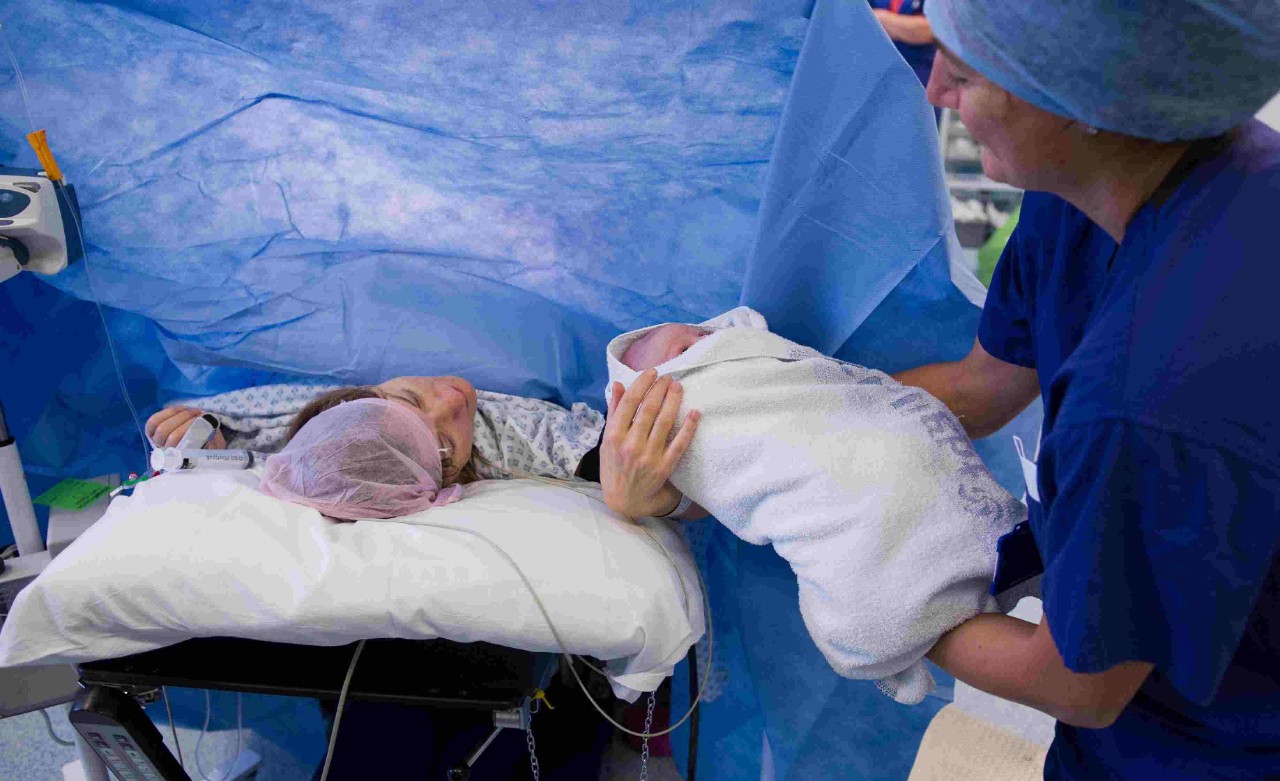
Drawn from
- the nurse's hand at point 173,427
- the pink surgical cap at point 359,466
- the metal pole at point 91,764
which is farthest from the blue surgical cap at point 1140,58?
the metal pole at point 91,764

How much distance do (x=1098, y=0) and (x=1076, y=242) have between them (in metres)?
0.28

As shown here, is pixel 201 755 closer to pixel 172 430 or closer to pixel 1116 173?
pixel 172 430

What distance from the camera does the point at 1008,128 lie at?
69cm

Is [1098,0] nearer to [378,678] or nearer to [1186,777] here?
[1186,777]

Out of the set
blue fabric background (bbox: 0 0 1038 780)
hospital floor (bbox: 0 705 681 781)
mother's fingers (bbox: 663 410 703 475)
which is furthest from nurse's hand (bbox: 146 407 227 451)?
mother's fingers (bbox: 663 410 703 475)

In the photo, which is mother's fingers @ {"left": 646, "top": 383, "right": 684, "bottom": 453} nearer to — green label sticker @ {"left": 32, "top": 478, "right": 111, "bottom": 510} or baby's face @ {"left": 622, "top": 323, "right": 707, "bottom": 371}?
baby's face @ {"left": 622, "top": 323, "right": 707, "bottom": 371}

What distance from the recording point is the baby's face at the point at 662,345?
1184mm

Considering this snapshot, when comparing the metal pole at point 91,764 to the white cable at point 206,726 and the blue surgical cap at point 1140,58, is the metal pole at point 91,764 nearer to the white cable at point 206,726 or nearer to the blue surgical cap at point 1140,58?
the white cable at point 206,726

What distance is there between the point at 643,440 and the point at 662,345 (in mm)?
220

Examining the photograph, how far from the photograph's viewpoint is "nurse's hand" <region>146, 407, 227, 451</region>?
131 centimetres

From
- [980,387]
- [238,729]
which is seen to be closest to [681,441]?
[980,387]

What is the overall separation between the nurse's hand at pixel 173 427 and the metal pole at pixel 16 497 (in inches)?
6.5

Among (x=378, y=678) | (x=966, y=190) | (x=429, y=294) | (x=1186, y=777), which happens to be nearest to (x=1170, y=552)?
(x=1186, y=777)

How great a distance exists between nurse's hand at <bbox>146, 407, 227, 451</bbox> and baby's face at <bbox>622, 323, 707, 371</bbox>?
59 centimetres
